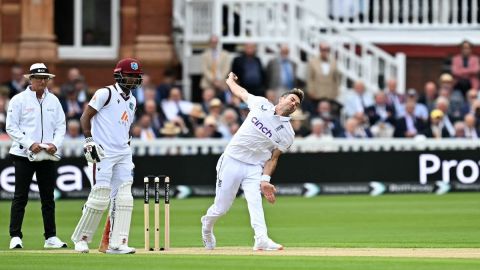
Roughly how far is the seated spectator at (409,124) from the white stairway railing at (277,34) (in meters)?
3.12

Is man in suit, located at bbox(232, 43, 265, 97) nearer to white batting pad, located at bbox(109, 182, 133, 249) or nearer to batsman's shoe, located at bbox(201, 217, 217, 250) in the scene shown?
batsman's shoe, located at bbox(201, 217, 217, 250)

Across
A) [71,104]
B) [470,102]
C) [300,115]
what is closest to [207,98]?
[300,115]

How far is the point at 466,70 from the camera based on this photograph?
3222cm

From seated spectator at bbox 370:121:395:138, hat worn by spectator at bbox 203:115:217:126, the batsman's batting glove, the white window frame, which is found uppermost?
the white window frame

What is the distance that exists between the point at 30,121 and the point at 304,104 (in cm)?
1357

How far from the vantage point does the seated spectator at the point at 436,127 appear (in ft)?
96.7

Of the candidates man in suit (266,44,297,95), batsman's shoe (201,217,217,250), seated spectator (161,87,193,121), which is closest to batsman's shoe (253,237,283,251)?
batsman's shoe (201,217,217,250)

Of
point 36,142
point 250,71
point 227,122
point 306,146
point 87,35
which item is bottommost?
point 306,146

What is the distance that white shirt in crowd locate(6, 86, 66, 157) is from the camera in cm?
1795

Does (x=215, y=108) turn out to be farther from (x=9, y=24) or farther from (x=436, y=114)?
(x=9, y=24)

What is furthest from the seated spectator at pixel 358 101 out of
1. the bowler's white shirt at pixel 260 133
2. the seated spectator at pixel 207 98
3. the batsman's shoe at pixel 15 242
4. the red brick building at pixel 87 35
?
the batsman's shoe at pixel 15 242

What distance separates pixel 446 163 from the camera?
28031 mm

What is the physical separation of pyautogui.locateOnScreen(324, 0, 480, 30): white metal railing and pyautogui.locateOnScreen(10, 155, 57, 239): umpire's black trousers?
695 inches

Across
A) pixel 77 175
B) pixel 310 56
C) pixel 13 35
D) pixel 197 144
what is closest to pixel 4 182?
pixel 77 175
